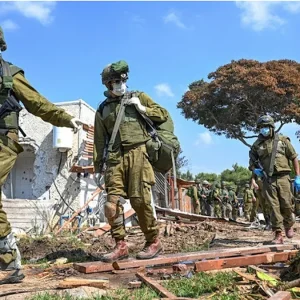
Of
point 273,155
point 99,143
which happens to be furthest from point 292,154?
point 99,143

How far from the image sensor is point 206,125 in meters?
27.5

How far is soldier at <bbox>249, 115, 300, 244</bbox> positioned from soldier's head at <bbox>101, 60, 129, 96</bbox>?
2.98 m

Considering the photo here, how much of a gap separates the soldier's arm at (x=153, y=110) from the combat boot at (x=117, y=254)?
1525mm

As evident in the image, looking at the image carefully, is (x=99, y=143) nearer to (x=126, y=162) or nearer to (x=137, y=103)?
(x=126, y=162)

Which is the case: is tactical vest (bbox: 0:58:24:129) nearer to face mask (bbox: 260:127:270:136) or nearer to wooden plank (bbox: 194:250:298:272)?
wooden plank (bbox: 194:250:298:272)

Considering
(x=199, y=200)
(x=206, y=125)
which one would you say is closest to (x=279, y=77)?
(x=206, y=125)

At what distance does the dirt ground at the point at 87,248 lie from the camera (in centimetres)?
438

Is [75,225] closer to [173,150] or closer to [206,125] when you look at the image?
[173,150]

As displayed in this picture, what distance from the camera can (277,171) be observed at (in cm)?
724

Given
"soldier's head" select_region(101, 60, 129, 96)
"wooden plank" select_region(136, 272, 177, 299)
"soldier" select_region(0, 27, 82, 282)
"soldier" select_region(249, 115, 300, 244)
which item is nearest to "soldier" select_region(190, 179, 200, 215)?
"soldier" select_region(249, 115, 300, 244)

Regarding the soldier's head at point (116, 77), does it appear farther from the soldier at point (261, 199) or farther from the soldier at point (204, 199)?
the soldier at point (204, 199)

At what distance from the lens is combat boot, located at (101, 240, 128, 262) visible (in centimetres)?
502

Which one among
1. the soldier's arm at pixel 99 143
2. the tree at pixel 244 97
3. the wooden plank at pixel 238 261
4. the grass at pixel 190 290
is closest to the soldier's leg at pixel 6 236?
the grass at pixel 190 290

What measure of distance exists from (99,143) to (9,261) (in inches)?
75.6
